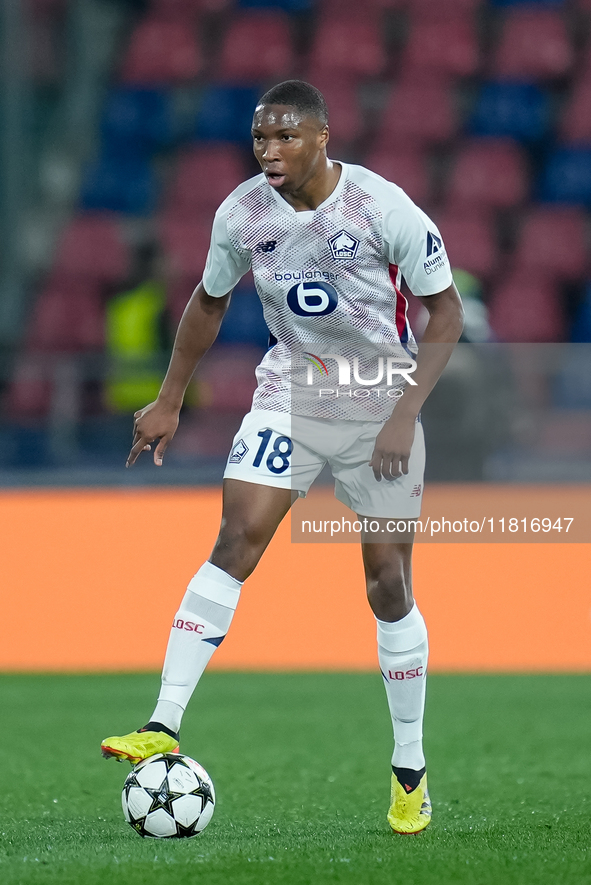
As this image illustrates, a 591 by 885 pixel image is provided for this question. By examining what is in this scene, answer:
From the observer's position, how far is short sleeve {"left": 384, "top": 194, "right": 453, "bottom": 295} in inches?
144

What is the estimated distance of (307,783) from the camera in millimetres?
4691

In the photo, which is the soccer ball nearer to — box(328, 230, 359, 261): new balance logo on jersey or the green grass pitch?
the green grass pitch

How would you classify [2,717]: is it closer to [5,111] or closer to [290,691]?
[290,691]

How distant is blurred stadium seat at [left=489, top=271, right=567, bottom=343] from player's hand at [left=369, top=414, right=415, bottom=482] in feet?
24.0

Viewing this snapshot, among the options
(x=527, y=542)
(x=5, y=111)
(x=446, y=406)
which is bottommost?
(x=527, y=542)

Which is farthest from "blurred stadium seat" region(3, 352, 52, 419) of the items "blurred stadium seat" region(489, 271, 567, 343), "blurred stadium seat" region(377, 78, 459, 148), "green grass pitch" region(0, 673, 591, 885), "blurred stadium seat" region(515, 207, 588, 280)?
"blurred stadium seat" region(377, 78, 459, 148)

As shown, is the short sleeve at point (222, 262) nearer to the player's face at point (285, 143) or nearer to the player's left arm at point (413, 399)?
the player's face at point (285, 143)

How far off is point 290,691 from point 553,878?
3.69 metres

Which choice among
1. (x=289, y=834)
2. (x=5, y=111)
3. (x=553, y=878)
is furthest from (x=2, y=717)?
(x=5, y=111)

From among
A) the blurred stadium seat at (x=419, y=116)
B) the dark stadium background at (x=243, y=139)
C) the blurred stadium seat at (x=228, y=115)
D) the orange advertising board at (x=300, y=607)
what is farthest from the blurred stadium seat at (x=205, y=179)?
the orange advertising board at (x=300, y=607)

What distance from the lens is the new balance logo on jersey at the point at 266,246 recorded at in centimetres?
371

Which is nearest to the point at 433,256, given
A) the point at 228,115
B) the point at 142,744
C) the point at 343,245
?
the point at 343,245

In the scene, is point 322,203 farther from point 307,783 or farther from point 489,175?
point 489,175

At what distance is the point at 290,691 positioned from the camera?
6.75 m
